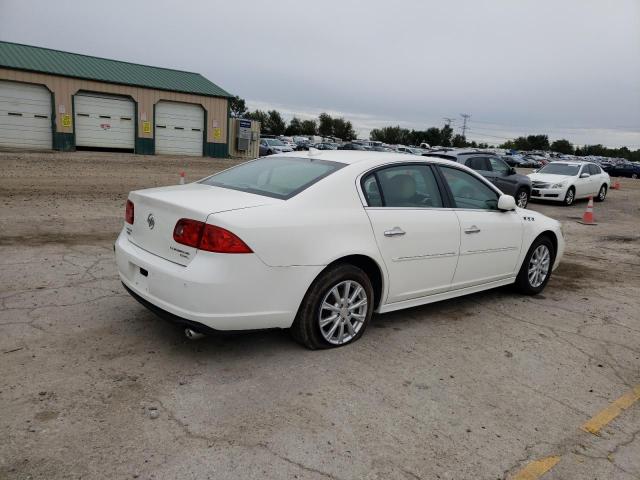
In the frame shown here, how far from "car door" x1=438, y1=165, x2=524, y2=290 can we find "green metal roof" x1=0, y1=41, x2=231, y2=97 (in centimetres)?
2529

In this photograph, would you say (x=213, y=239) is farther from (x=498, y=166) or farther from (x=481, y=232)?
(x=498, y=166)

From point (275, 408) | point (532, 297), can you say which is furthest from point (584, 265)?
point (275, 408)

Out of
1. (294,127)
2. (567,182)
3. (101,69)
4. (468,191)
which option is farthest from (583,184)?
(294,127)

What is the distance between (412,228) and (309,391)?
1696 mm

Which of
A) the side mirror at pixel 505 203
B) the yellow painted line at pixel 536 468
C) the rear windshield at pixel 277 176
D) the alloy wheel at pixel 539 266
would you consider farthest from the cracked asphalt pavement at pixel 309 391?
the rear windshield at pixel 277 176

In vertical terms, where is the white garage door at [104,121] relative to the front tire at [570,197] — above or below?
above

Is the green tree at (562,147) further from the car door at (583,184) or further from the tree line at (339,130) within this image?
the car door at (583,184)

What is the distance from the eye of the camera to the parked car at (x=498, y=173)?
13.7 meters

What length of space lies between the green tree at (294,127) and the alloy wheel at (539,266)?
280 ft

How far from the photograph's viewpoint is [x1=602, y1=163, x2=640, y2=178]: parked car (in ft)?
156

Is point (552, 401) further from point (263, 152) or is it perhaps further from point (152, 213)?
point (263, 152)

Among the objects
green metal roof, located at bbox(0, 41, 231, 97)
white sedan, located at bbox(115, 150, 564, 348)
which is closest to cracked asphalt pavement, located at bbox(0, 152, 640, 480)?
white sedan, located at bbox(115, 150, 564, 348)

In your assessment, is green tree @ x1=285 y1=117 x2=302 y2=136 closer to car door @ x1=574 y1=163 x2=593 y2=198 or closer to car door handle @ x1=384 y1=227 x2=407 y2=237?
car door @ x1=574 y1=163 x2=593 y2=198

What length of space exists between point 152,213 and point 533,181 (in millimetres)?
15943
